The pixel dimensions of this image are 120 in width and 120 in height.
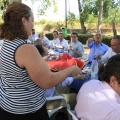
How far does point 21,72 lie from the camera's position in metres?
1.33

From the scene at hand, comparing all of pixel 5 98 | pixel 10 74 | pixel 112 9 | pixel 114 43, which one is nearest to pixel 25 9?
pixel 10 74

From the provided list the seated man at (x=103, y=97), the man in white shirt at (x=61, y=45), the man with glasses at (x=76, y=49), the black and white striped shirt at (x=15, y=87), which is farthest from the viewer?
the man in white shirt at (x=61, y=45)

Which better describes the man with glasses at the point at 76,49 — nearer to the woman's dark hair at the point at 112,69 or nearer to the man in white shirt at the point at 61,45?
the man in white shirt at the point at 61,45

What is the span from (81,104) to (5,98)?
0.49m

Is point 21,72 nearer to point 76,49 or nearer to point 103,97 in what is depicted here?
point 103,97

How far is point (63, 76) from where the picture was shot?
4.41 feet

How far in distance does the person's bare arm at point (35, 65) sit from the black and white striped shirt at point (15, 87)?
5cm

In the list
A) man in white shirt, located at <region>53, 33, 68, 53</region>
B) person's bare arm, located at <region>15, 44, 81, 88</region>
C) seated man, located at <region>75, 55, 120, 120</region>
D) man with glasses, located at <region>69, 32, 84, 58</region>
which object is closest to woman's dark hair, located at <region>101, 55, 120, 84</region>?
seated man, located at <region>75, 55, 120, 120</region>

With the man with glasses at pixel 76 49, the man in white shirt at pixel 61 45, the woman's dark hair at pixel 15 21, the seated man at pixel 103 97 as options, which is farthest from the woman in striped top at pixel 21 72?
the man in white shirt at pixel 61 45

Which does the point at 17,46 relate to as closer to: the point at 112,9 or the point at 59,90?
the point at 59,90

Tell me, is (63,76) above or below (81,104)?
above

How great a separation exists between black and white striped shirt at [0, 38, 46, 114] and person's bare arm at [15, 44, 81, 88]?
2.1 inches

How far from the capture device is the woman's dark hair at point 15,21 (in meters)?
1.35

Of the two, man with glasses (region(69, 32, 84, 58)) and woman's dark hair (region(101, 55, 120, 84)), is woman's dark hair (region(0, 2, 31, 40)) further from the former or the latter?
man with glasses (region(69, 32, 84, 58))
